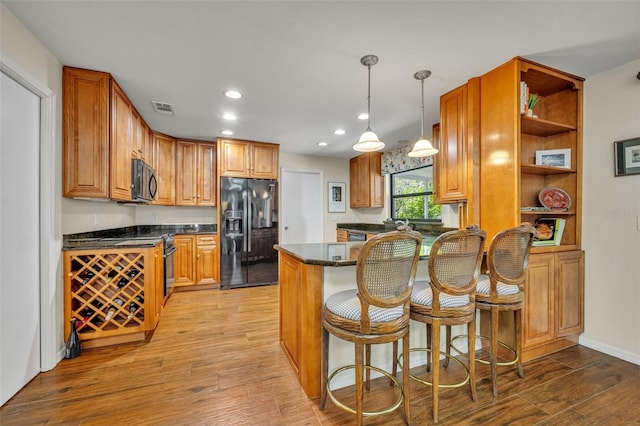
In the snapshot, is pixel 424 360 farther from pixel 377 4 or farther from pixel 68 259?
pixel 68 259

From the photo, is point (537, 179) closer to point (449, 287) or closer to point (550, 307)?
point (550, 307)

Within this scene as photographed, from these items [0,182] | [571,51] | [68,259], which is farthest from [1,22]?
[571,51]

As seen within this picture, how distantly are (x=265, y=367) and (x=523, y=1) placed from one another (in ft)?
9.37

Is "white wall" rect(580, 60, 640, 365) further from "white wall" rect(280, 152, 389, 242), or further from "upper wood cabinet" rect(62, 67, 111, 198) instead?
"upper wood cabinet" rect(62, 67, 111, 198)

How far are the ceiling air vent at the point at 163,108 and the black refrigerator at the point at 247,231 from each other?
49.5 inches

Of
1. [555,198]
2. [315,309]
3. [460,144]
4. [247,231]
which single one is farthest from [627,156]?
[247,231]

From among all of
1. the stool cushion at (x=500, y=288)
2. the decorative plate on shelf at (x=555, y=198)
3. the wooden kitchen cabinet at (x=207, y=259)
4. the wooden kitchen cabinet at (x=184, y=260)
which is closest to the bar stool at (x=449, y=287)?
the stool cushion at (x=500, y=288)

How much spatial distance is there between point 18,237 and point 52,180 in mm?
470

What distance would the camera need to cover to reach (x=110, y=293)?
2.43 m

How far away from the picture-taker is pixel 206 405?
1.68 meters

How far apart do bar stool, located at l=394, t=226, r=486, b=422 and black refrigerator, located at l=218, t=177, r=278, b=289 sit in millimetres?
3063

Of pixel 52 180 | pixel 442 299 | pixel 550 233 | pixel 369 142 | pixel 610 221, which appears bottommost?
pixel 442 299

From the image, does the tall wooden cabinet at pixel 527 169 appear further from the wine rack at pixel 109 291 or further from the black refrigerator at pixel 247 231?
the wine rack at pixel 109 291

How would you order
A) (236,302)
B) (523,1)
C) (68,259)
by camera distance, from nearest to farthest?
(523,1) < (68,259) < (236,302)
